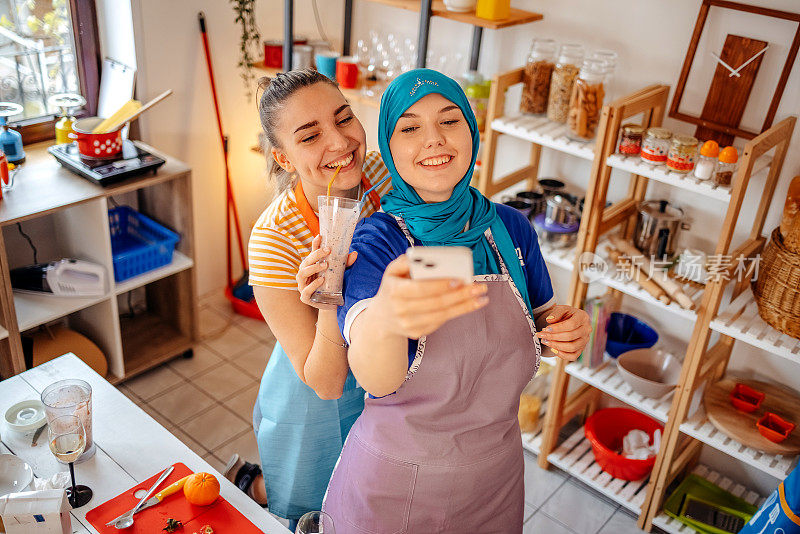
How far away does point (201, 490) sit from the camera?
170cm

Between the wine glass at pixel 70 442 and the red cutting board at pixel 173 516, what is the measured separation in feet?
0.18

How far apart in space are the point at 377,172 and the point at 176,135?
6.06ft

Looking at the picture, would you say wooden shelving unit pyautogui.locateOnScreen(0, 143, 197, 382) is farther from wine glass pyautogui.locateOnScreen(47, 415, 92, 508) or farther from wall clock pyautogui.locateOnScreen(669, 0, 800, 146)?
wall clock pyautogui.locateOnScreen(669, 0, 800, 146)

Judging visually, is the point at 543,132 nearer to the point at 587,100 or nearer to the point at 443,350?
the point at 587,100

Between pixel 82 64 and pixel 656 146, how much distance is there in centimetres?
238

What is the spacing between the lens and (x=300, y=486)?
2066 mm

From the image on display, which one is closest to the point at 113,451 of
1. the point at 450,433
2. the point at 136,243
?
the point at 450,433

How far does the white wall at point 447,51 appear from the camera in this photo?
2404mm

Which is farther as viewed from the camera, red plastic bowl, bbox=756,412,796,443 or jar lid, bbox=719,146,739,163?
red plastic bowl, bbox=756,412,796,443

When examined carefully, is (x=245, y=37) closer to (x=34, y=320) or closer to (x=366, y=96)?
(x=366, y=96)

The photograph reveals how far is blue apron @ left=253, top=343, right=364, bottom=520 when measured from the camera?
1.96 m

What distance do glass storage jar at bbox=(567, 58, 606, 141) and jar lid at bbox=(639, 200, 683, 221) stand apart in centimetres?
31

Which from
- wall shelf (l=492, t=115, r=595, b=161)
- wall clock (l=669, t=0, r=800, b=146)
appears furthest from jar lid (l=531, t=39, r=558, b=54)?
wall clock (l=669, t=0, r=800, b=146)

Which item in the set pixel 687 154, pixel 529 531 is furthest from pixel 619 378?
pixel 687 154
